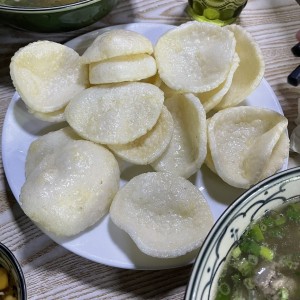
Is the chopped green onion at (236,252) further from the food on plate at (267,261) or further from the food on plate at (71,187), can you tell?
the food on plate at (71,187)

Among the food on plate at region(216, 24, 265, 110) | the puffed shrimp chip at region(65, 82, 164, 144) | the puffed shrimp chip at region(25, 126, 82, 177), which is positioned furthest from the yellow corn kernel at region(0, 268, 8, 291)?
the food on plate at region(216, 24, 265, 110)

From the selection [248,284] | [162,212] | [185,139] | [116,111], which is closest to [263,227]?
[248,284]

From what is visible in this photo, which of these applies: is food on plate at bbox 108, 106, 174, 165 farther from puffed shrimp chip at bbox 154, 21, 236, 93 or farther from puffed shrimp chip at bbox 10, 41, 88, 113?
puffed shrimp chip at bbox 10, 41, 88, 113

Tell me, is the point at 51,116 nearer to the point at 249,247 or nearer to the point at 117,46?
the point at 117,46

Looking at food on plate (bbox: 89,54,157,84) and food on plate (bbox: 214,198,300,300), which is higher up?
food on plate (bbox: 89,54,157,84)

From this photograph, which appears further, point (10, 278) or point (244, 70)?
point (244, 70)

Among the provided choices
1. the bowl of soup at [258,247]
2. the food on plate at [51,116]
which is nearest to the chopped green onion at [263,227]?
the bowl of soup at [258,247]
